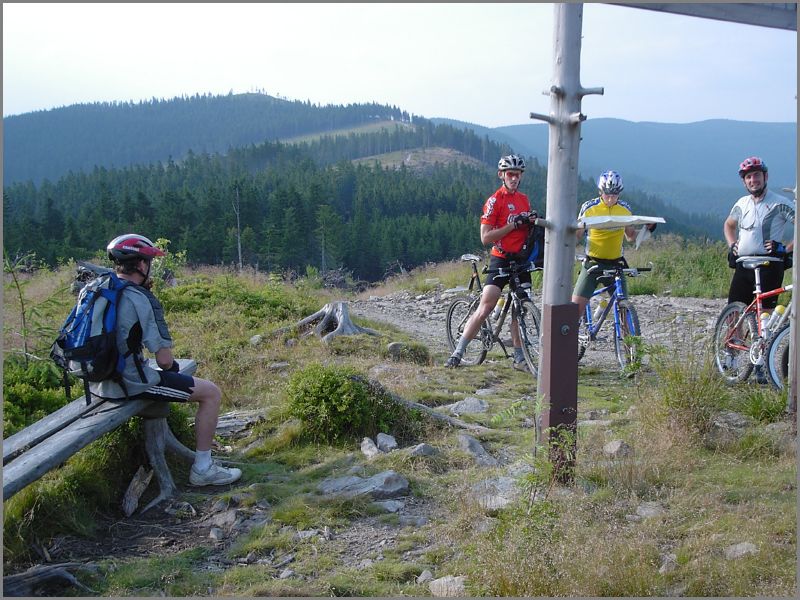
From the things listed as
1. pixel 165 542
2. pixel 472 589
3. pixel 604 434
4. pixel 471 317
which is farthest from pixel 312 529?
pixel 471 317

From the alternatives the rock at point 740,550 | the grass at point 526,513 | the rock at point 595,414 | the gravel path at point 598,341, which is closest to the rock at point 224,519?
the grass at point 526,513

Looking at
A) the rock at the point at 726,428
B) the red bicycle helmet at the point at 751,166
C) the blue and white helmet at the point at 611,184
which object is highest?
the red bicycle helmet at the point at 751,166

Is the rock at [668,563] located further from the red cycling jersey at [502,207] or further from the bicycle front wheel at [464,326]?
the bicycle front wheel at [464,326]

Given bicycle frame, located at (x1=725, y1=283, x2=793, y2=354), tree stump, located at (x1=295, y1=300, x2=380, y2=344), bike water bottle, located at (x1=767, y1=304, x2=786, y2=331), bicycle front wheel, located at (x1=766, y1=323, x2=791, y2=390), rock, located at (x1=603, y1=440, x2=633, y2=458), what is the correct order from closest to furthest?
rock, located at (x1=603, y1=440, x2=633, y2=458) → bicycle front wheel, located at (x1=766, y1=323, x2=791, y2=390) → bicycle frame, located at (x1=725, y1=283, x2=793, y2=354) → bike water bottle, located at (x1=767, y1=304, x2=786, y2=331) → tree stump, located at (x1=295, y1=300, x2=380, y2=344)

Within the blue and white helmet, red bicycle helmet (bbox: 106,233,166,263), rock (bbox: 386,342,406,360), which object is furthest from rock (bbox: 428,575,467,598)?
rock (bbox: 386,342,406,360)

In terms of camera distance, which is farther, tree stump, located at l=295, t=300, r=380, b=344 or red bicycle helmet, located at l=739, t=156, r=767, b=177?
tree stump, located at l=295, t=300, r=380, b=344

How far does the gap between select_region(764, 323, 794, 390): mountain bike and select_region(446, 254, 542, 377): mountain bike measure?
7.45 feet

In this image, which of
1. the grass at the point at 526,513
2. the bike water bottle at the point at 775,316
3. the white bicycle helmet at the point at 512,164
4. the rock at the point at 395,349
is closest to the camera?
the grass at the point at 526,513

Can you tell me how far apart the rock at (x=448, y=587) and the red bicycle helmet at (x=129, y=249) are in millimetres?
2666

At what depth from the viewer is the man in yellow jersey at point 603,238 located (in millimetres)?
7281

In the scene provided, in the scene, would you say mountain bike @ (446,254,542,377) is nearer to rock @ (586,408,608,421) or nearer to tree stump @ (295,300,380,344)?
rock @ (586,408,608,421)

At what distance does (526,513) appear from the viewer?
3529 mm

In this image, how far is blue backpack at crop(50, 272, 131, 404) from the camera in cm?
438

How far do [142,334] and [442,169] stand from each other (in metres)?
128
